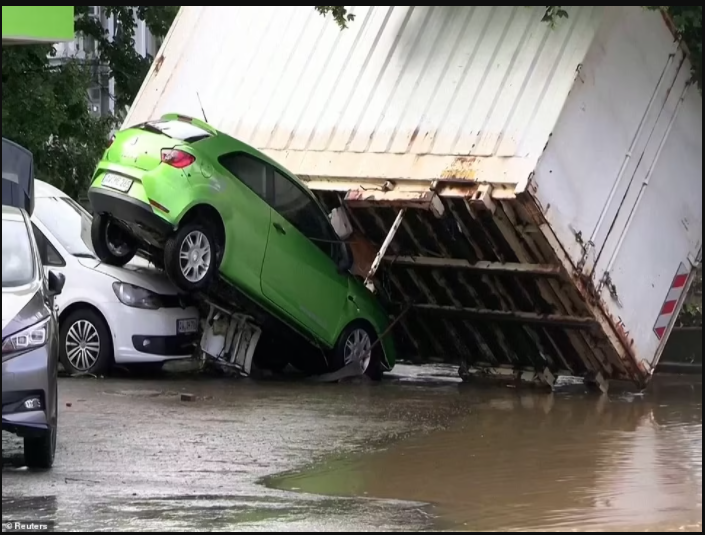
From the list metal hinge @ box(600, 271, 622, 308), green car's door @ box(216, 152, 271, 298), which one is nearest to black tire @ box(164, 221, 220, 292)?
green car's door @ box(216, 152, 271, 298)

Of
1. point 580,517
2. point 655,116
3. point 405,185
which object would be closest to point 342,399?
point 405,185

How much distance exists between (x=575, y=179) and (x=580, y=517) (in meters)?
5.46

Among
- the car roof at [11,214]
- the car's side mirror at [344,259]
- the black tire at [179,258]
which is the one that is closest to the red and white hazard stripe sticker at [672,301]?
the car's side mirror at [344,259]

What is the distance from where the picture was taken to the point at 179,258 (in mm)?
11695

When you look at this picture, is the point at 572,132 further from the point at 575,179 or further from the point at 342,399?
the point at 342,399

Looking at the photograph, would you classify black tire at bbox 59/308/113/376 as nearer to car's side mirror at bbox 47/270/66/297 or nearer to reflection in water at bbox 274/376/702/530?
reflection in water at bbox 274/376/702/530

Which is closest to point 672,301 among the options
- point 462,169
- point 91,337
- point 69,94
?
point 462,169

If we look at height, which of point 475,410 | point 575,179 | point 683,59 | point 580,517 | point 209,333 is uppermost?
point 683,59

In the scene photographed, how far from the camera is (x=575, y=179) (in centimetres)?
1171

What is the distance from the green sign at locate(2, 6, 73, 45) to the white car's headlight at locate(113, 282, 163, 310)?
8.85 ft

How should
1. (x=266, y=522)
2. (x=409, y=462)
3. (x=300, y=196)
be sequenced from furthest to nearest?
(x=300, y=196) < (x=409, y=462) < (x=266, y=522)

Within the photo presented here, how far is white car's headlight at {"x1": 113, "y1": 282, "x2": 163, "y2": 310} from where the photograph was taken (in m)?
12.3

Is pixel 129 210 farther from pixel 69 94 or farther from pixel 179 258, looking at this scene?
pixel 69 94

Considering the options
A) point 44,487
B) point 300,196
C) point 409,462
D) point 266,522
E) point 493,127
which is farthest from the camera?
point 300,196
